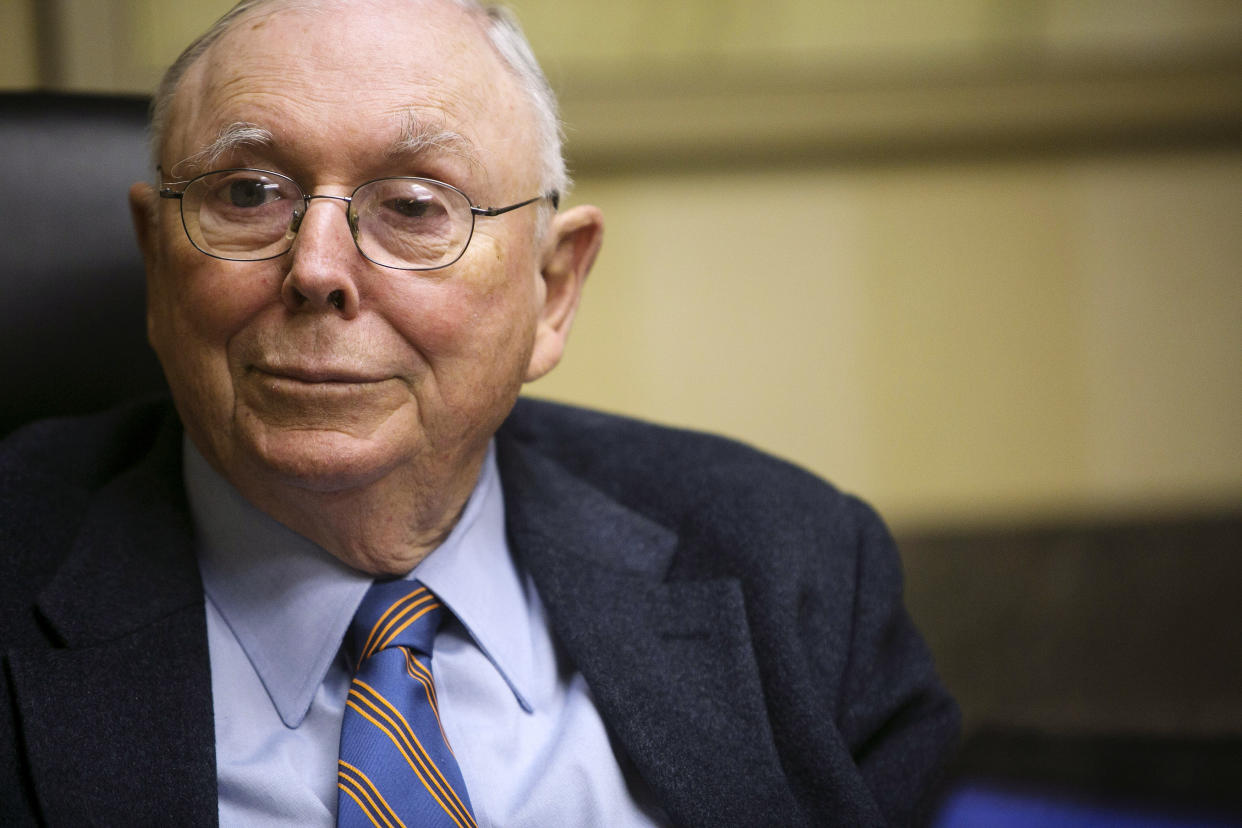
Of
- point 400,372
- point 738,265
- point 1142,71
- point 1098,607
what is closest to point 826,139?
point 738,265

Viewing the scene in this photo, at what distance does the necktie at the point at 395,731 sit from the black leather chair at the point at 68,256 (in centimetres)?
50

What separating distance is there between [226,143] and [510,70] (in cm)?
34

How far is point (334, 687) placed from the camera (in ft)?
3.42

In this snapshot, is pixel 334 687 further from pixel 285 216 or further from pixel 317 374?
pixel 285 216

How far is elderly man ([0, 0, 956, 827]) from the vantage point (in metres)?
0.95

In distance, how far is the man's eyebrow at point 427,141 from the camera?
0.98 meters

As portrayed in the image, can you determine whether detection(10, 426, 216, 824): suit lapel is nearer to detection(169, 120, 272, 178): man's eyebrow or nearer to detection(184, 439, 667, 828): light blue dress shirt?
detection(184, 439, 667, 828): light blue dress shirt

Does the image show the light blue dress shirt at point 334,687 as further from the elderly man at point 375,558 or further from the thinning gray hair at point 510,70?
the thinning gray hair at point 510,70

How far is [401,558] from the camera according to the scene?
43.5 inches

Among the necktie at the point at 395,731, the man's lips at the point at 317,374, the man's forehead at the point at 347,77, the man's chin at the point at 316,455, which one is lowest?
the necktie at the point at 395,731

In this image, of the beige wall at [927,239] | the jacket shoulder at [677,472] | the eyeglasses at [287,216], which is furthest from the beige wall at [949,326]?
the eyeglasses at [287,216]

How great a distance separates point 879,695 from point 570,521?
1.54 ft

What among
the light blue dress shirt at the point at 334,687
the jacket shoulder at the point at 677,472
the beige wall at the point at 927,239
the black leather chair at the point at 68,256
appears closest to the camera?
the light blue dress shirt at the point at 334,687

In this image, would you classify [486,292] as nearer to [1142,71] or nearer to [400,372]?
[400,372]
